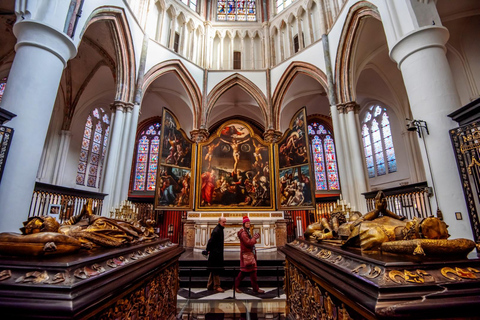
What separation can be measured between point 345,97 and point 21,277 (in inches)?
363

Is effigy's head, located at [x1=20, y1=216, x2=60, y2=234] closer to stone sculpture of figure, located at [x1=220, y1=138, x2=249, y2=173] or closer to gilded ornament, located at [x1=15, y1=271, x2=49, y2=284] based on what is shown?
gilded ornament, located at [x1=15, y1=271, x2=49, y2=284]

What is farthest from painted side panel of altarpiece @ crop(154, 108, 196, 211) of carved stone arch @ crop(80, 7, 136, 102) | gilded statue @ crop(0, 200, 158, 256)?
gilded statue @ crop(0, 200, 158, 256)

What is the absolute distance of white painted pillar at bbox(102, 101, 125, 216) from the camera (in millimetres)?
7310

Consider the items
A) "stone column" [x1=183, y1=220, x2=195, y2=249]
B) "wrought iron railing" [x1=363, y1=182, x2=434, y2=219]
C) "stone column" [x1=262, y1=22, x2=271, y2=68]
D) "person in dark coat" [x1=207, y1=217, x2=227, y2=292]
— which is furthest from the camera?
"stone column" [x1=262, y1=22, x2=271, y2=68]

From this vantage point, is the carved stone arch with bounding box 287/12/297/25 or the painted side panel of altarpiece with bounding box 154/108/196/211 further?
the carved stone arch with bounding box 287/12/297/25

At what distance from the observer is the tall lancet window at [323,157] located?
1393 centimetres

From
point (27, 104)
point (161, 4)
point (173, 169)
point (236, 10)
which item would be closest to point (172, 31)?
point (161, 4)

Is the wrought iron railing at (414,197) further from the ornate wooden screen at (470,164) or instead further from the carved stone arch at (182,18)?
the carved stone arch at (182,18)

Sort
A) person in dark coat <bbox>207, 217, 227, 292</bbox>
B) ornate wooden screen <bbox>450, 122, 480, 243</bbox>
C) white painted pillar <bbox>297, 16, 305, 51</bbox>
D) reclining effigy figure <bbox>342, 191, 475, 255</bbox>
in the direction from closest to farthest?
reclining effigy figure <bbox>342, 191, 475, 255</bbox> < ornate wooden screen <bbox>450, 122, 480, 243</bbox> < person in dark coat <bbox>207, 217, 227, 292</bbox> < white painted pillar <bbox>297, 16, 305, 51</bbox>

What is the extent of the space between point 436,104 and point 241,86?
893 cm

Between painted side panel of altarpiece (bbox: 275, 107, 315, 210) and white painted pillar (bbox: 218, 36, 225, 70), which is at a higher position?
white painted pillar (bbox: 218, 36, 225, 70)

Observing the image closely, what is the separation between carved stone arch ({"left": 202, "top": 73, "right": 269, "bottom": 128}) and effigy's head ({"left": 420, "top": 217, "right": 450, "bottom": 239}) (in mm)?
10395

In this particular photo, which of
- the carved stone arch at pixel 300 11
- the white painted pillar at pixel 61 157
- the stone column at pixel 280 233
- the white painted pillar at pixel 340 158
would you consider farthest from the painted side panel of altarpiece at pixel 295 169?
the white painted pillar at pixel 61 157

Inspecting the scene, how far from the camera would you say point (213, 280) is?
4445 mm
